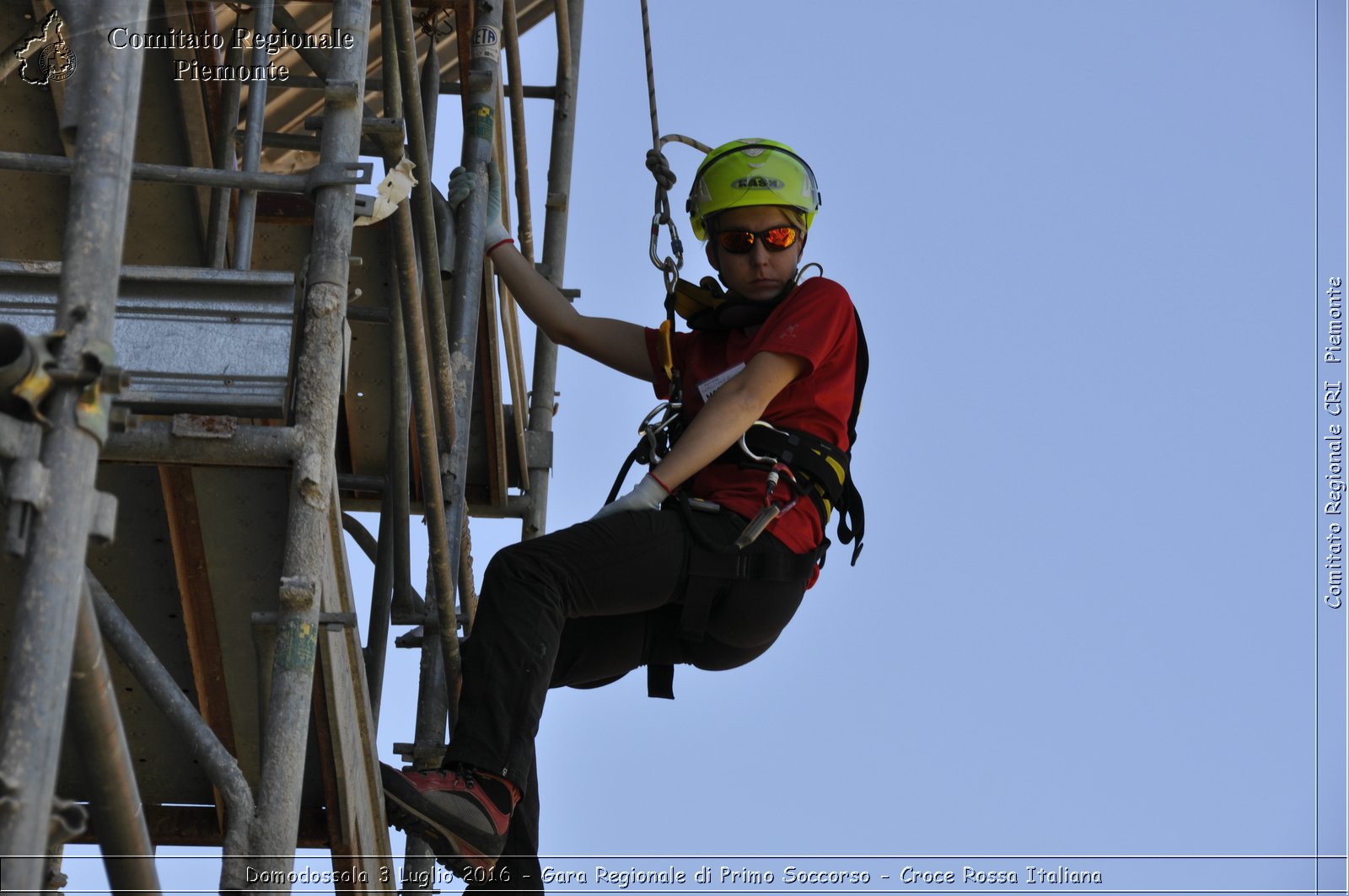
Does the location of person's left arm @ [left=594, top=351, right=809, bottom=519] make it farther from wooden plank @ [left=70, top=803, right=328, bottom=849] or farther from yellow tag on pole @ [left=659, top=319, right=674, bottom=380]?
wooden plank @ [left=70, top=803, right=328, bottom=849]

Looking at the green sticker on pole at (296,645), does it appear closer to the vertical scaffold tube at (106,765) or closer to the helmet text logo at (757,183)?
the vertical scaffold tube at (106,765)

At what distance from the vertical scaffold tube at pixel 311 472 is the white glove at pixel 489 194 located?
2.01m

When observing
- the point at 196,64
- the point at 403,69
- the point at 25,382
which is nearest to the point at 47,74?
the point at 196,64

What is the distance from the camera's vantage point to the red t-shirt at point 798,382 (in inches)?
209

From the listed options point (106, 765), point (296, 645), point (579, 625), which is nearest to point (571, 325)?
point (579, 625)

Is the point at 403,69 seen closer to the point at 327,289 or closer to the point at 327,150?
the point at 327,150

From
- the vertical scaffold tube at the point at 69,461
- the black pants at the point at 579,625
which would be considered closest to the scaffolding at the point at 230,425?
the vertical scaffold tube at the point at 69,461

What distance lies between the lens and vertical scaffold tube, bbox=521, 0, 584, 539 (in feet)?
26.7

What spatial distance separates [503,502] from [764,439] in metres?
2.84

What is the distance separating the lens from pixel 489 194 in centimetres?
644

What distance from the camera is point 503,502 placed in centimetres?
801

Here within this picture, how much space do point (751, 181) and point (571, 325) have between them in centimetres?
85

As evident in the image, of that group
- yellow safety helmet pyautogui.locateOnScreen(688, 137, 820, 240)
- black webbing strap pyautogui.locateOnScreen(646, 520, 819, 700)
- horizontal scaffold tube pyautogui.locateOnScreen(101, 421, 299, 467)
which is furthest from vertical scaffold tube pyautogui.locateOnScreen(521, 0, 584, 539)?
horizontal scaffold tube pyautogui.locateOnScreen(101, 421, 299, 467)

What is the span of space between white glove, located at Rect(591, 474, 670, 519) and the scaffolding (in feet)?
1.89
